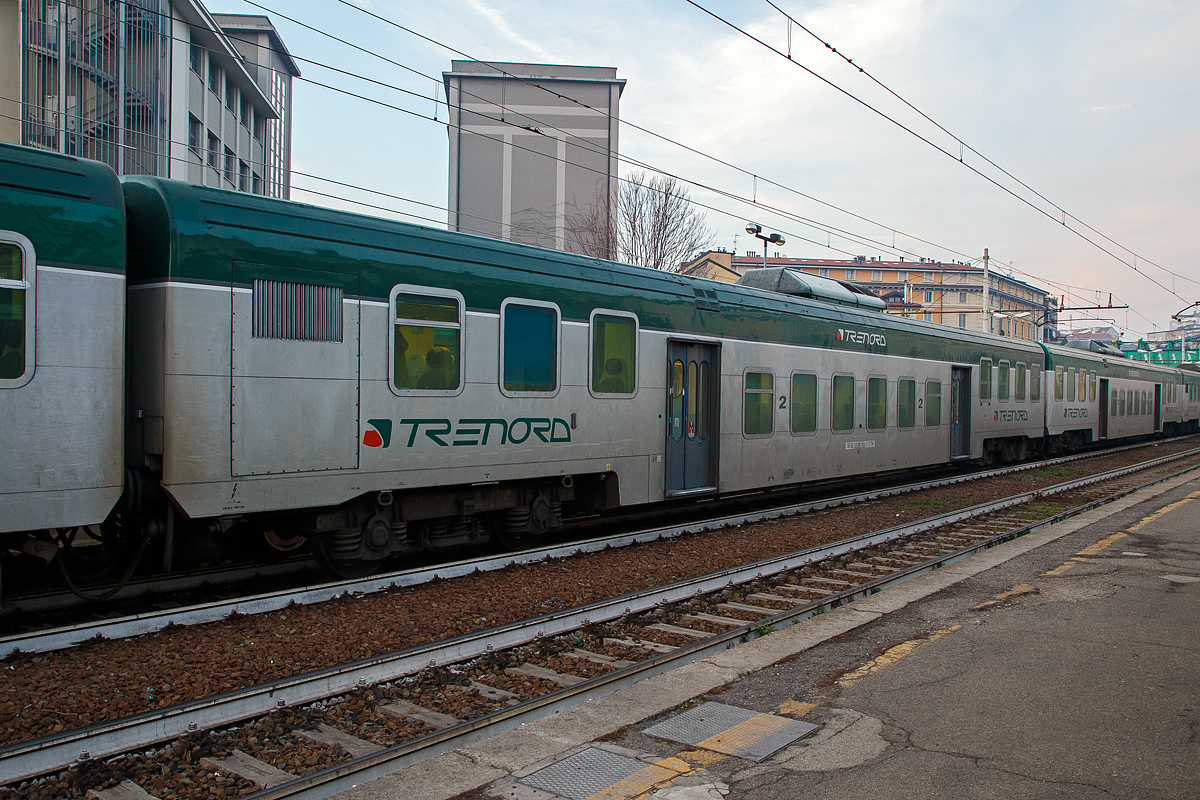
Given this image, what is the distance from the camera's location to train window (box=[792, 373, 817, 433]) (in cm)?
1276

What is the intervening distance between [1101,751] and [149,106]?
25877 millimetres

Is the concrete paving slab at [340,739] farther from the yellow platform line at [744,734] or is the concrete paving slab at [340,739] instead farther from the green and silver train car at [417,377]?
the green and silver train car at [417,377]

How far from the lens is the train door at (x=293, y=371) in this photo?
648 centimetres

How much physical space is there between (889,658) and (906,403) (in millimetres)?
11068

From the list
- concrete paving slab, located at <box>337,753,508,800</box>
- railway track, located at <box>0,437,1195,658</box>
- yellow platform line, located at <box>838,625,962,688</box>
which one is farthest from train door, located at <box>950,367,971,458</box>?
concrete paving slab, located at <box>337,753,508,800</box>

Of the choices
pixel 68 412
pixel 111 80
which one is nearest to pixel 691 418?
pixel 68 412

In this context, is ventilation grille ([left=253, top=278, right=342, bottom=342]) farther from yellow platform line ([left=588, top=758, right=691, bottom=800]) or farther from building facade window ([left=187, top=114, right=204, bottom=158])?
building facade window ([left=187, top=114, right=204, bottom=158])

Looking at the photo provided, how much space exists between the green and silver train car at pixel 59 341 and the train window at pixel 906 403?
42.7 feet

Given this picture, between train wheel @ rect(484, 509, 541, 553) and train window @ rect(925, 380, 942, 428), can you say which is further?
train window @ rect(925, 380, 942, 428)

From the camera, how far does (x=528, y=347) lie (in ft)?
28.1

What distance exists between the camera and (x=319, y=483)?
6.98 metres

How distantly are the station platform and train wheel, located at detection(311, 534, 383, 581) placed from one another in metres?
3.58

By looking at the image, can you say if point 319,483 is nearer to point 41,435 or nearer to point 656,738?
point 41,435

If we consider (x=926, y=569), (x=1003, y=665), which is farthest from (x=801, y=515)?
(x=1003, y=665)
